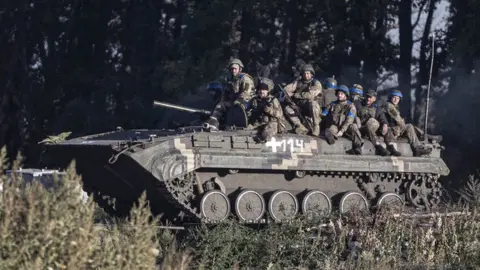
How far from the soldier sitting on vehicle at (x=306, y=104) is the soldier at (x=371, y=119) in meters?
0.97

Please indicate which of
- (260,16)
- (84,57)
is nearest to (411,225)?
(260,16)

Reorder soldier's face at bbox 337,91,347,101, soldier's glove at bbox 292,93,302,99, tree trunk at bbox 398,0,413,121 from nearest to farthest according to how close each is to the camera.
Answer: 1. soldier's glove at bbox 292,93,302,99
2. soldier's face at bbox 337,91,347,101
3. tree trunk at bbox 398,0,413,121

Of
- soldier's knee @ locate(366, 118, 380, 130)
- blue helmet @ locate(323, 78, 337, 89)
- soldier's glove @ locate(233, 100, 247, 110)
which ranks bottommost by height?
soldier's knee @ locate(366, 118, 380, 130)

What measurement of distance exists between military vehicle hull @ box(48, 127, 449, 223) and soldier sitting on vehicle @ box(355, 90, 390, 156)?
0.65ft

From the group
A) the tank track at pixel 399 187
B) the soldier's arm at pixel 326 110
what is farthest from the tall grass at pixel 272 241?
the soldier's arm at pixel 326 110

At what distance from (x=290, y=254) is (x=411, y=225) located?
1.77 metres

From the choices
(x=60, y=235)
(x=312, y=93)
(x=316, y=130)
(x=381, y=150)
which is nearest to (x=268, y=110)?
(x=316, y=130)

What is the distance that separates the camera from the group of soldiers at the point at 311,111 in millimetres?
19797

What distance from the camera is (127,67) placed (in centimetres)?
3962

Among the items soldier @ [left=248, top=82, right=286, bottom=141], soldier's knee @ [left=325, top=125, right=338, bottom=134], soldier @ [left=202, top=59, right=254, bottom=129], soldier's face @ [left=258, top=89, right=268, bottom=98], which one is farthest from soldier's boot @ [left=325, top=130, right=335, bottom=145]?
soldier @ [left=202, top=59, right=254, bottom=129]

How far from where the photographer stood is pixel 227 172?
19281mm

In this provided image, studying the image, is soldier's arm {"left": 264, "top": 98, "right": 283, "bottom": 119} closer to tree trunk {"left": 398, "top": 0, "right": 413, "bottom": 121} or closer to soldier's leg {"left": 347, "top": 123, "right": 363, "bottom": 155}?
soldier's leg {"left": 347, "top": 123, "right": 363, "bottom": 155}

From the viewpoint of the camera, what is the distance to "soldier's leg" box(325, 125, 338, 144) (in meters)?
20.2

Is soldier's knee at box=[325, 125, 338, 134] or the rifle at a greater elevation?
the rifle
